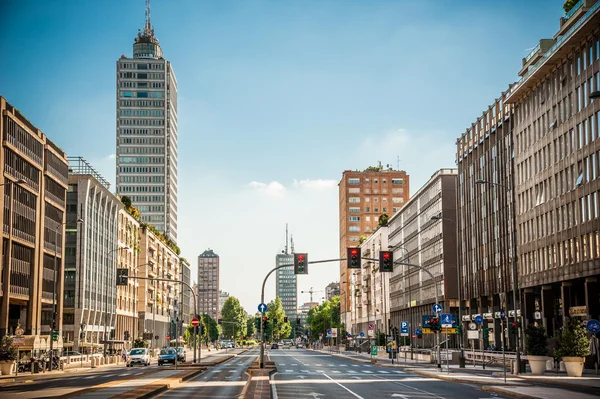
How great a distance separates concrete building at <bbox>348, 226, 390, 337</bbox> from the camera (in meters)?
148

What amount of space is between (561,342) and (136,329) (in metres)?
A: 101

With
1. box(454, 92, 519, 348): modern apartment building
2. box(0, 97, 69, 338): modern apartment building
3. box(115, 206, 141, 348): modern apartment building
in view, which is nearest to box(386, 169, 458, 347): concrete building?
box(454, 92, 519, 348): modern apartment building

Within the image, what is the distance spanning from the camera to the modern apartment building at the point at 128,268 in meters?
122

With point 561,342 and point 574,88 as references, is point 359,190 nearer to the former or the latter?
point 574,88

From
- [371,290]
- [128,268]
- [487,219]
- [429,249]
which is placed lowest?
[371,290]

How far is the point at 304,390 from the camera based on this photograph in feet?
114

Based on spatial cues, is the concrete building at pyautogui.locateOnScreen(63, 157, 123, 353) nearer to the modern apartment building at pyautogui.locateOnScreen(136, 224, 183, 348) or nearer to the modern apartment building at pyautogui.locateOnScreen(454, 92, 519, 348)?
the modern apartment building at pyautogui.locateOnScreen(136, 224, 183, 348)

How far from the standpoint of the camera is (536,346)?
49938mm

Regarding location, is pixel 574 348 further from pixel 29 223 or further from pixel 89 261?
pixel 89 261

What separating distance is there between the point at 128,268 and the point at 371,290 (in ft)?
187

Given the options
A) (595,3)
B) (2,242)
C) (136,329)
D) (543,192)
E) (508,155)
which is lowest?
(136,329)

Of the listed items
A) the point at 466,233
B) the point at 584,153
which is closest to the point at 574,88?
the point at 584,153

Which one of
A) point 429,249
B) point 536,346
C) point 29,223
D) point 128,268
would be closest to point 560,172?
point 536,346

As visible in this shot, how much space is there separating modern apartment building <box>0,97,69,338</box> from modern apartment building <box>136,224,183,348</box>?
42.4 metres
